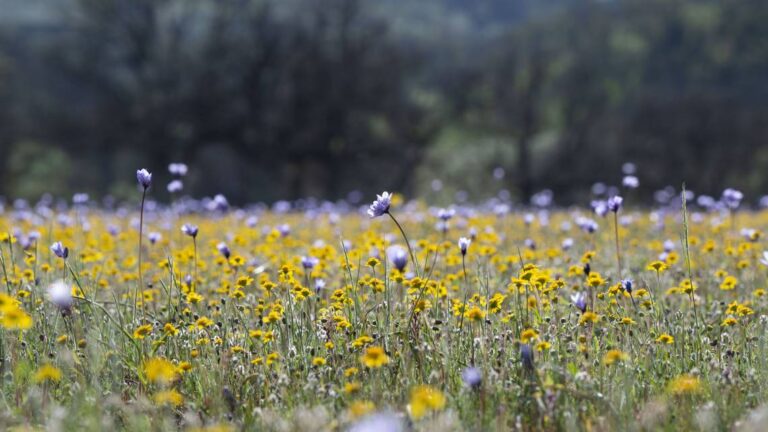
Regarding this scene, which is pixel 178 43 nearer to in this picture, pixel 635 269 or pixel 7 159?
pixel 7 159

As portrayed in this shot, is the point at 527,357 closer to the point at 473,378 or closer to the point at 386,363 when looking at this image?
the point at 473,378

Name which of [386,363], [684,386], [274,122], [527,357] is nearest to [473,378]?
[527,357]

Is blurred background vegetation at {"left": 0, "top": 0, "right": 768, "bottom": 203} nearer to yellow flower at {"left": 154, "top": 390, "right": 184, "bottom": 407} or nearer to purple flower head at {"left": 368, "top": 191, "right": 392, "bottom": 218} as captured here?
purple flower head at {"left": 368, "top": 191, "right": 392, "bottom": 218}

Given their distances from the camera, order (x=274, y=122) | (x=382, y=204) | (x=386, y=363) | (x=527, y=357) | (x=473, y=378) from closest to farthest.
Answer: (x=473, y=378) < (x=527, y=357) < (x=386, y=363) < (x=382, y=204) < (x=274, y=122)

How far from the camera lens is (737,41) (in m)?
52.2

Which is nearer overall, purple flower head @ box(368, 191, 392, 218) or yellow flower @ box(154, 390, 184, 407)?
yellow flower @ box(154, 390, 184, 407)

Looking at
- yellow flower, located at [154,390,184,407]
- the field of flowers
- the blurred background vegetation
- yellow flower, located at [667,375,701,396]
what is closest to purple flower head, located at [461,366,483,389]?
the field of flowers

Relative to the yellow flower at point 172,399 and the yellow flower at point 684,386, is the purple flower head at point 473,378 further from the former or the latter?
the yellow flower at point 172,399

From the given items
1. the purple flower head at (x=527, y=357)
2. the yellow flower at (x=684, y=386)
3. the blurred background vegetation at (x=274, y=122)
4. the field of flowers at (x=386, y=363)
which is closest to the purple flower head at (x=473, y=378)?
the field of flowers at (x=386, y=363)

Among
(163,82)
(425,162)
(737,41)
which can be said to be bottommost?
(425,162)

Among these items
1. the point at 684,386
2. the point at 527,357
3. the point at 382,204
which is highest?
the point at 382,204

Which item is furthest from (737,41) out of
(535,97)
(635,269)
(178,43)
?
(635,269)

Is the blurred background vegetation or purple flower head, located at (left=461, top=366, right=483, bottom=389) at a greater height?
the blurred background vegetation

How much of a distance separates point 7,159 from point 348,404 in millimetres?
30273
